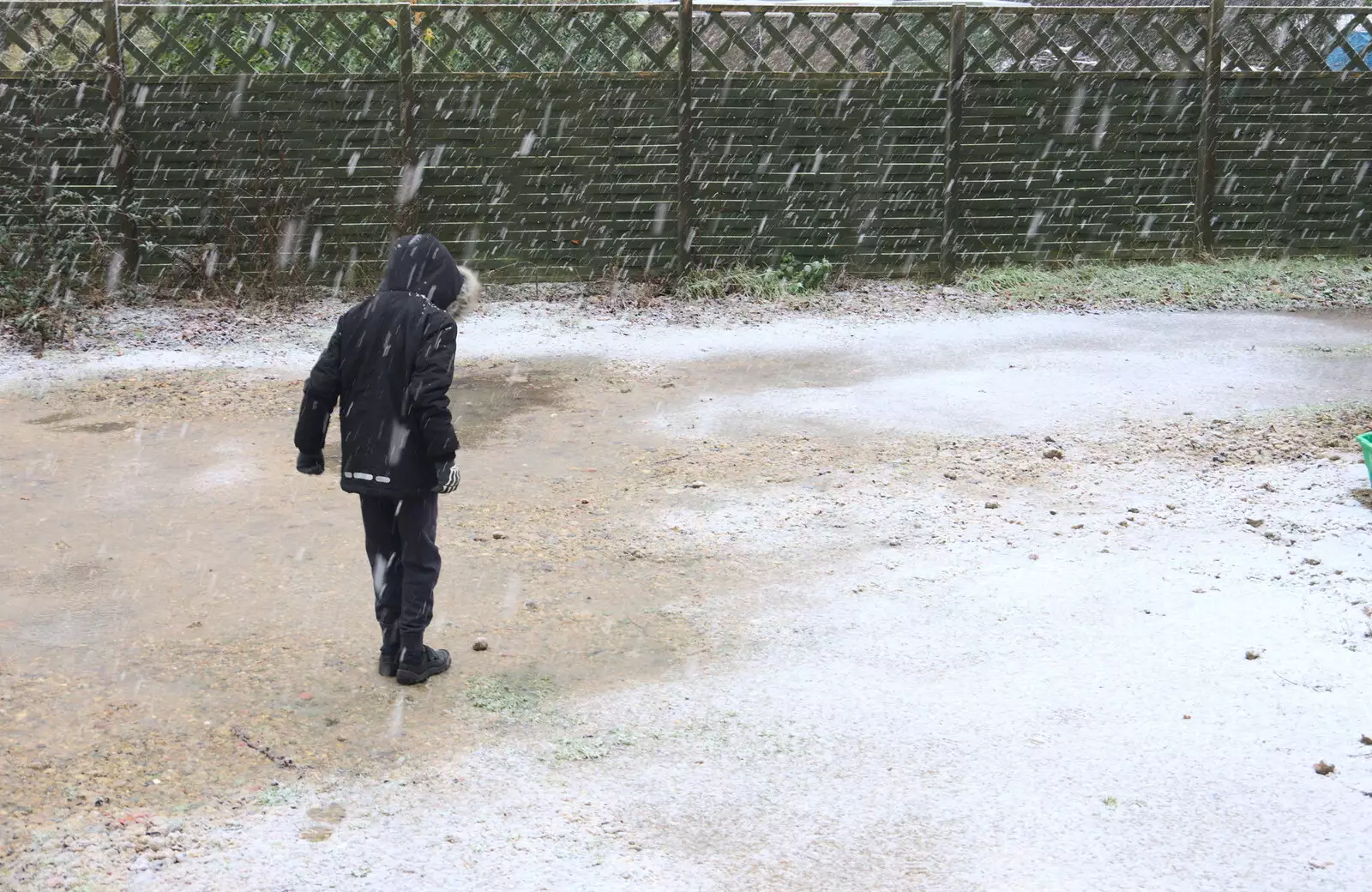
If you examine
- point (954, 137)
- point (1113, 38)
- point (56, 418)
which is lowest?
point (56, 418)

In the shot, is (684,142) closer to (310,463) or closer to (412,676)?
(310,463)

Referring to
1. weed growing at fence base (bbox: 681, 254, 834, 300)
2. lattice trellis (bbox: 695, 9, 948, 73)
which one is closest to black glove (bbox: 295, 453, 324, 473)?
weed growing at fence base (bbox: 681, 254, 834, 300)

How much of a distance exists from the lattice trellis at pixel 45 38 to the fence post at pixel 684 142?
185 inches

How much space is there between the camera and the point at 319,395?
14.3 feet

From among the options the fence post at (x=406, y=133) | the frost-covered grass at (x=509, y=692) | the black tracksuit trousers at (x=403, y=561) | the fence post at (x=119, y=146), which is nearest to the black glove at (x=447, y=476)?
the black tracksuit trousers at (x=403, y=561)

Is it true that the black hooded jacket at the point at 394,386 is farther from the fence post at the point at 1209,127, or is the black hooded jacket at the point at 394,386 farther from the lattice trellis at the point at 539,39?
the fence post at the point at 1209,127

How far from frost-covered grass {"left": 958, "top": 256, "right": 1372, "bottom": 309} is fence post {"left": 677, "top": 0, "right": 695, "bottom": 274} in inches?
99.5

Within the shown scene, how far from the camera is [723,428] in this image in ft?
24.9

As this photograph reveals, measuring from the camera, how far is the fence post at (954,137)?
11.4 m

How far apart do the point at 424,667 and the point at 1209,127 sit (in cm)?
1017

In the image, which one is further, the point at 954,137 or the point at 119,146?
the point at 954,137

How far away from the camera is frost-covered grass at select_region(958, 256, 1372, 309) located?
11.2m

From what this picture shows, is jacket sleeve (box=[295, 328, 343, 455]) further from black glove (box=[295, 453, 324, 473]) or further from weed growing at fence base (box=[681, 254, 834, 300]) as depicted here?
weed growing at fence base (box=[681, 254, 834, 300])

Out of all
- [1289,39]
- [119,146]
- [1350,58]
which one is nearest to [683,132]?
[119,146]
